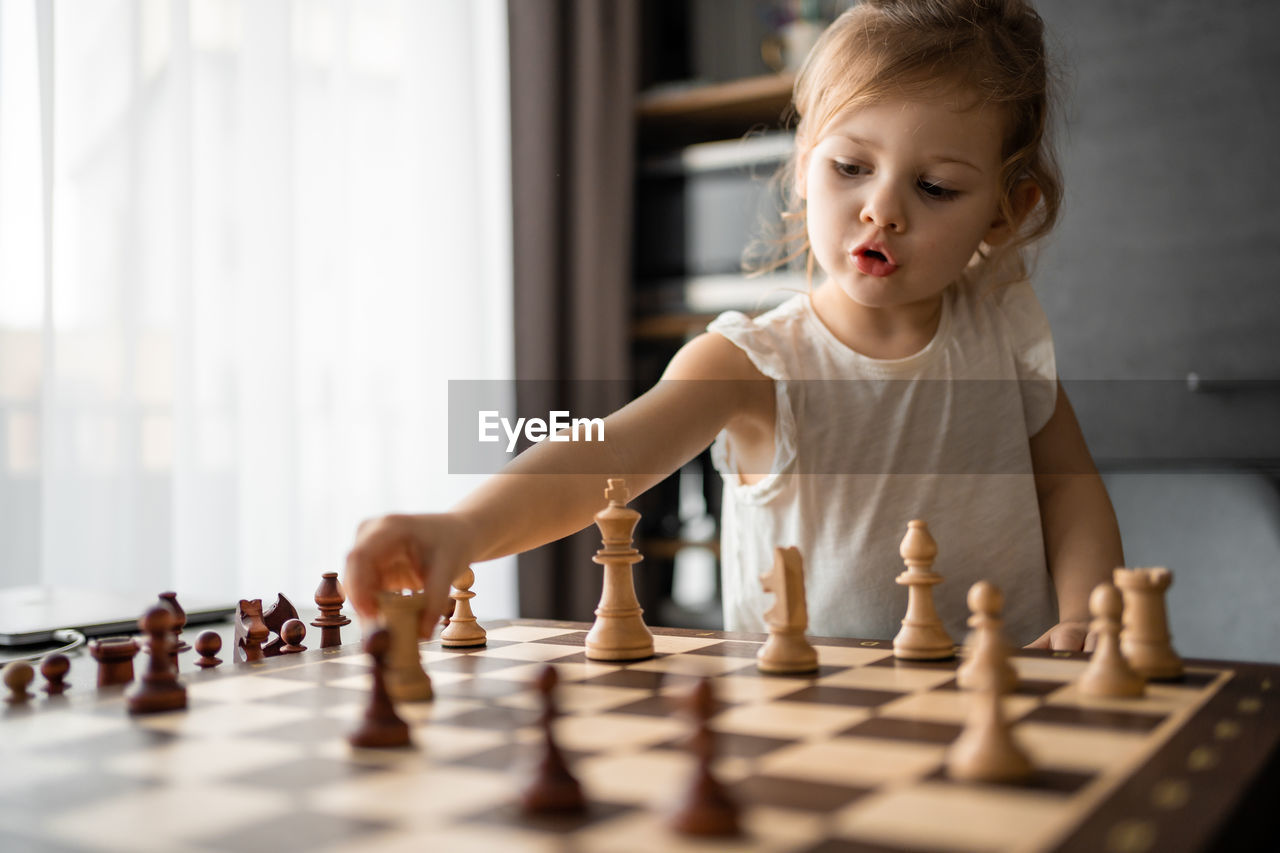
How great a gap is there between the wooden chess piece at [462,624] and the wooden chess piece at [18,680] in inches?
13.6

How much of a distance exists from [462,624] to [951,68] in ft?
2.93

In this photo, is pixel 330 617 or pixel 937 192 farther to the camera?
pixel 937 192

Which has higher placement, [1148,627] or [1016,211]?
[1016,211]

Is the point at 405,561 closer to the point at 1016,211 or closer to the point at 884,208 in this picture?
the point at 884,208

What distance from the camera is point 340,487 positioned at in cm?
237

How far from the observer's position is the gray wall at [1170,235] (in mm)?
2088

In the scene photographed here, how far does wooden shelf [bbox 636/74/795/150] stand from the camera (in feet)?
8.86

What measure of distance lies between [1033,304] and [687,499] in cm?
147

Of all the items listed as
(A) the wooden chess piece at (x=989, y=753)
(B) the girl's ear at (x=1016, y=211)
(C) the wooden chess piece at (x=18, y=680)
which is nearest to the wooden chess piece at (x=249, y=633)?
→ (C) the wooden chess piece at (x=18, y=680)

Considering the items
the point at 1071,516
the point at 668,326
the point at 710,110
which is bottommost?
the point at 1071,516

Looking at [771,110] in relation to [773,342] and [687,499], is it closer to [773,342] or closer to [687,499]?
[687,499]

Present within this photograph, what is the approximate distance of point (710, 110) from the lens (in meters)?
2.88

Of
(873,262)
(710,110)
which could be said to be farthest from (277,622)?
(710,110)

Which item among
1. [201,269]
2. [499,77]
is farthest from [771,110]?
[201,269]
